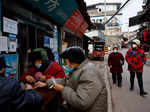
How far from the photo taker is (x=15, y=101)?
3.84ft

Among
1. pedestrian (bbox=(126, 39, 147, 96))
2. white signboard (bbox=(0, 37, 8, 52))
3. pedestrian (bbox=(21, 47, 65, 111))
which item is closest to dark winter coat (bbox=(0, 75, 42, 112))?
pedestrian (bbox=(21, 47, 65, 111))

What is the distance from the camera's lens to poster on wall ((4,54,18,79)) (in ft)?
8.96

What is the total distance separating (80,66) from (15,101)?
0.79 metres

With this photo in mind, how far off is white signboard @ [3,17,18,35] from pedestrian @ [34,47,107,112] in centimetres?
159

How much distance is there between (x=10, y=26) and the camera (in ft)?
9.24

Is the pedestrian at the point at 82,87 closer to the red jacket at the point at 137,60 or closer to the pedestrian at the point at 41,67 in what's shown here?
the pedestrian at the point at 41,67

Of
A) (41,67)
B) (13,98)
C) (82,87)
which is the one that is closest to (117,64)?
(41,67)

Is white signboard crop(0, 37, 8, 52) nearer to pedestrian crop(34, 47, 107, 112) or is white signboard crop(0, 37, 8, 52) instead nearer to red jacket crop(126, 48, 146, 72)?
pedestrian crop(34, 47, 107, 112)

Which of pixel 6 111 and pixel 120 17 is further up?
pixel 120 17

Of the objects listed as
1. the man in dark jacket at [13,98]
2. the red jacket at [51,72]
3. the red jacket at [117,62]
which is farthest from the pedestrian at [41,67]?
the red jacket at [117,62]

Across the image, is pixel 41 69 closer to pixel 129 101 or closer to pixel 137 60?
pixel 129 101

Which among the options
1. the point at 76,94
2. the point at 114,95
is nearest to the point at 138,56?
the point at 114,95

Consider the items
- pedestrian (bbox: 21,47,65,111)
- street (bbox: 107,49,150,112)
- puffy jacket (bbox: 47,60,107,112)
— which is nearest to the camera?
puffy jacket (bbox: 47,60,107,112)

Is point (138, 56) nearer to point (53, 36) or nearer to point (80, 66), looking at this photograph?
point (53, 36)
